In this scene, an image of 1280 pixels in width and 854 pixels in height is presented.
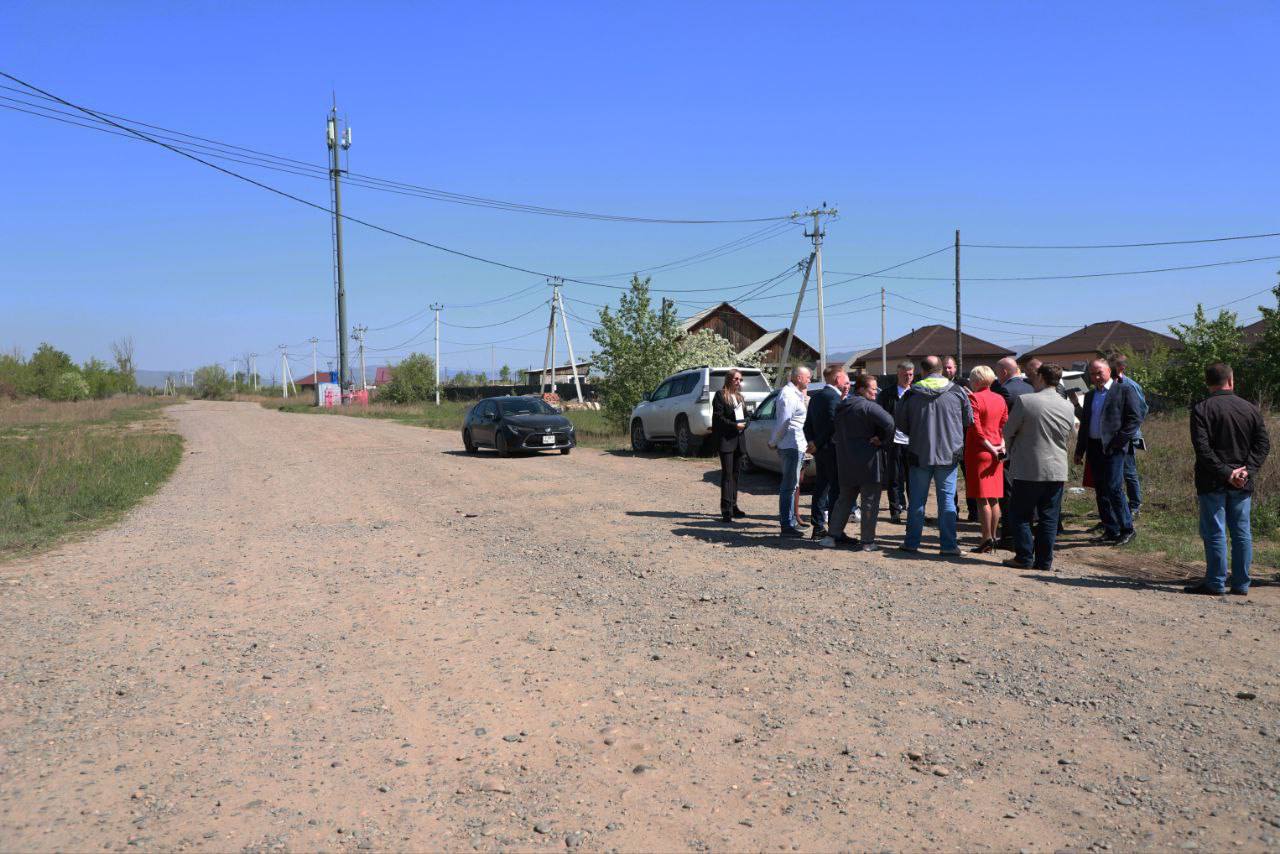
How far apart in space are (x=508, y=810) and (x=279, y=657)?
2.79 metres

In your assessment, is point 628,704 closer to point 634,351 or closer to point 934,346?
point 634,351

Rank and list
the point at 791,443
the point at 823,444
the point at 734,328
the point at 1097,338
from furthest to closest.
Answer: the point at 734,328
the point at 1097,338
the point at 791,443
the point at 823,444

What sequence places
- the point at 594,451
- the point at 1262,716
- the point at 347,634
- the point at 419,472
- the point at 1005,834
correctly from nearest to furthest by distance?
the point at 1005,834 < the point at 1262,716 < the point at 347,634 < the point at 419,472 < the point at 594,451

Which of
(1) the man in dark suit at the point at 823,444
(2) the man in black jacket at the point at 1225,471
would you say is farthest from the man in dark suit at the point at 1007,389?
(2) the man in black jacket at the point at 1225,471

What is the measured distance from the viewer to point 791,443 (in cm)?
993

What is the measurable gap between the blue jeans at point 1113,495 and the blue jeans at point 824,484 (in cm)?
262

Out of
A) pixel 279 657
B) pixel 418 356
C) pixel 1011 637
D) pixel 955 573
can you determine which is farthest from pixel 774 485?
pixel 418 356

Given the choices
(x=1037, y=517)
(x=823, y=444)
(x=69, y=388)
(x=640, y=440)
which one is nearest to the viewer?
(x=1037, y=517)

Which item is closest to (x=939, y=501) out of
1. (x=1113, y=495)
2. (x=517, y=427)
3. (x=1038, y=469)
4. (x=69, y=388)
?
(x=1038, y=469)

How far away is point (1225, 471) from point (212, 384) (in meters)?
151

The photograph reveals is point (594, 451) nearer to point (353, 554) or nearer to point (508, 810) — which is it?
point (353, 554)

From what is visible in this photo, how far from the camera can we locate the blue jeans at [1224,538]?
7.11m

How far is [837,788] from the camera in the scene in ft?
13.0

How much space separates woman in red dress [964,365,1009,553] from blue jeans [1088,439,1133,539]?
1.26m
